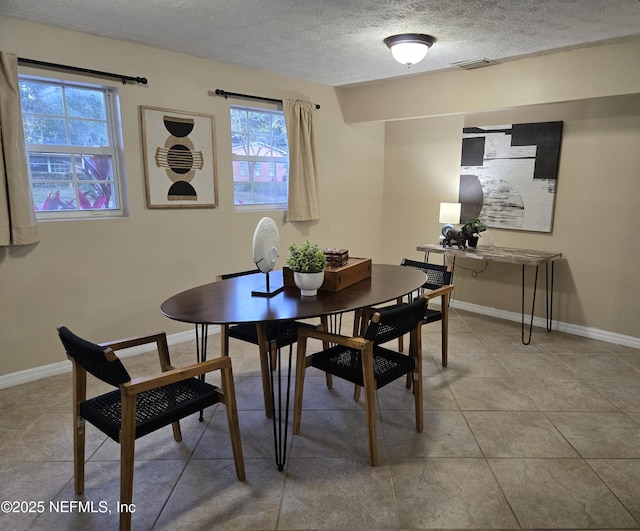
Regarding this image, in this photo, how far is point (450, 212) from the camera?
4.21m

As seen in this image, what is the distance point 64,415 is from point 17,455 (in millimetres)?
373

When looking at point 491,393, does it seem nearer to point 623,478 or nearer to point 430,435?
point 430,435

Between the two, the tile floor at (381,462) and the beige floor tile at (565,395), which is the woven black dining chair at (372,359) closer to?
the tile floor at (381,462)

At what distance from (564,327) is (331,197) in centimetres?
255

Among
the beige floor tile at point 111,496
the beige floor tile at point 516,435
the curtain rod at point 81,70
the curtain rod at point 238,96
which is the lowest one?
the beige floor tile at point 111,496

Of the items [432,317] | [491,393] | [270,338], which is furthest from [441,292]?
[270,338]

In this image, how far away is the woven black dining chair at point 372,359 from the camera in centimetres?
198

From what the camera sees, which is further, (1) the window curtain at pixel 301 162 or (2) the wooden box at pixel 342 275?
(1) the window curtain at pixel 301 162

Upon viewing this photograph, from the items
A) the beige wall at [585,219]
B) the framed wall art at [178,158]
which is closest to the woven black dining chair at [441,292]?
the beige wall at [585,219]

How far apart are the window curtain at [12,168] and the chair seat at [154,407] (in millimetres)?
1505

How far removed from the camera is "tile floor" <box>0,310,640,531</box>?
1.78 m

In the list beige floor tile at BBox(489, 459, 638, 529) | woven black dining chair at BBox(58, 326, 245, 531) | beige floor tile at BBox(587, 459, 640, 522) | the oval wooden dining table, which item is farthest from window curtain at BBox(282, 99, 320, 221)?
beige floor tile at BBox(587, 459, 640, 522)

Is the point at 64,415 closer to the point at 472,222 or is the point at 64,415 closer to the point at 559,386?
the point at 559,386

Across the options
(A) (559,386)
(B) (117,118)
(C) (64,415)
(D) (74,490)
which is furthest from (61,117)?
(A) (559,386)
